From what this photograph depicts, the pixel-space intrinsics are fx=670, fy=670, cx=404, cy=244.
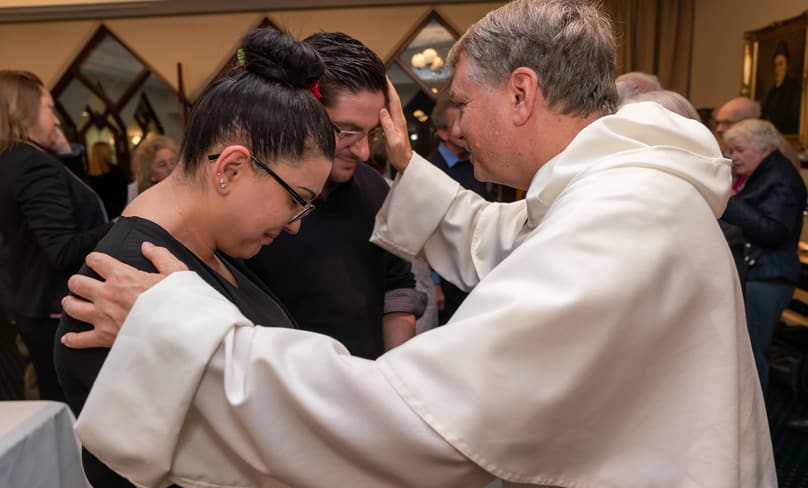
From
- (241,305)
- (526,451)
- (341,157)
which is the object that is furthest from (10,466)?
(526,451)

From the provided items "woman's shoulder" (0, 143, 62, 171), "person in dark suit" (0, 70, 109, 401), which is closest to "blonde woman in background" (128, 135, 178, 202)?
"person in dark suit" (0, 70, 109, 401)

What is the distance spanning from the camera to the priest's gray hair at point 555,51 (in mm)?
1125

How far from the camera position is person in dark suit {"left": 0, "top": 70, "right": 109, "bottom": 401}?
2225mm

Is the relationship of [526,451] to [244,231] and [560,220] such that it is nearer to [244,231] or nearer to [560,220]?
[560,220]

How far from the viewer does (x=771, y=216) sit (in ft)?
10.3

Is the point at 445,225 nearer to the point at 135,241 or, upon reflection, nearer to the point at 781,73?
the point at 135,241

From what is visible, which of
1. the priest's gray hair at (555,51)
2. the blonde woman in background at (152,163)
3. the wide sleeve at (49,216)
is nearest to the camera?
the priest's gray hair at (555,51)

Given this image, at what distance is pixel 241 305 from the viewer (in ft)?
3.51

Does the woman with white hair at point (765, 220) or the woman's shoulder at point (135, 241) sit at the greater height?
the woman's shoulder at point (135, 241)

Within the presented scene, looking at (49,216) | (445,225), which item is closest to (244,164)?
(445,225)

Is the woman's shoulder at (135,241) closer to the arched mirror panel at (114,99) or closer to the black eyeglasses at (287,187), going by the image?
the black eyeglasses at (287,187)

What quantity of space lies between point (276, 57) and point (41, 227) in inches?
61.4

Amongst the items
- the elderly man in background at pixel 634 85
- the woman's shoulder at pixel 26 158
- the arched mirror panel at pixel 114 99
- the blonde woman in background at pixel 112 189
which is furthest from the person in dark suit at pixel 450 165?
the arched mirror panel at pixel 114 99

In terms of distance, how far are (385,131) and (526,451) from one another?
888 millimetres
